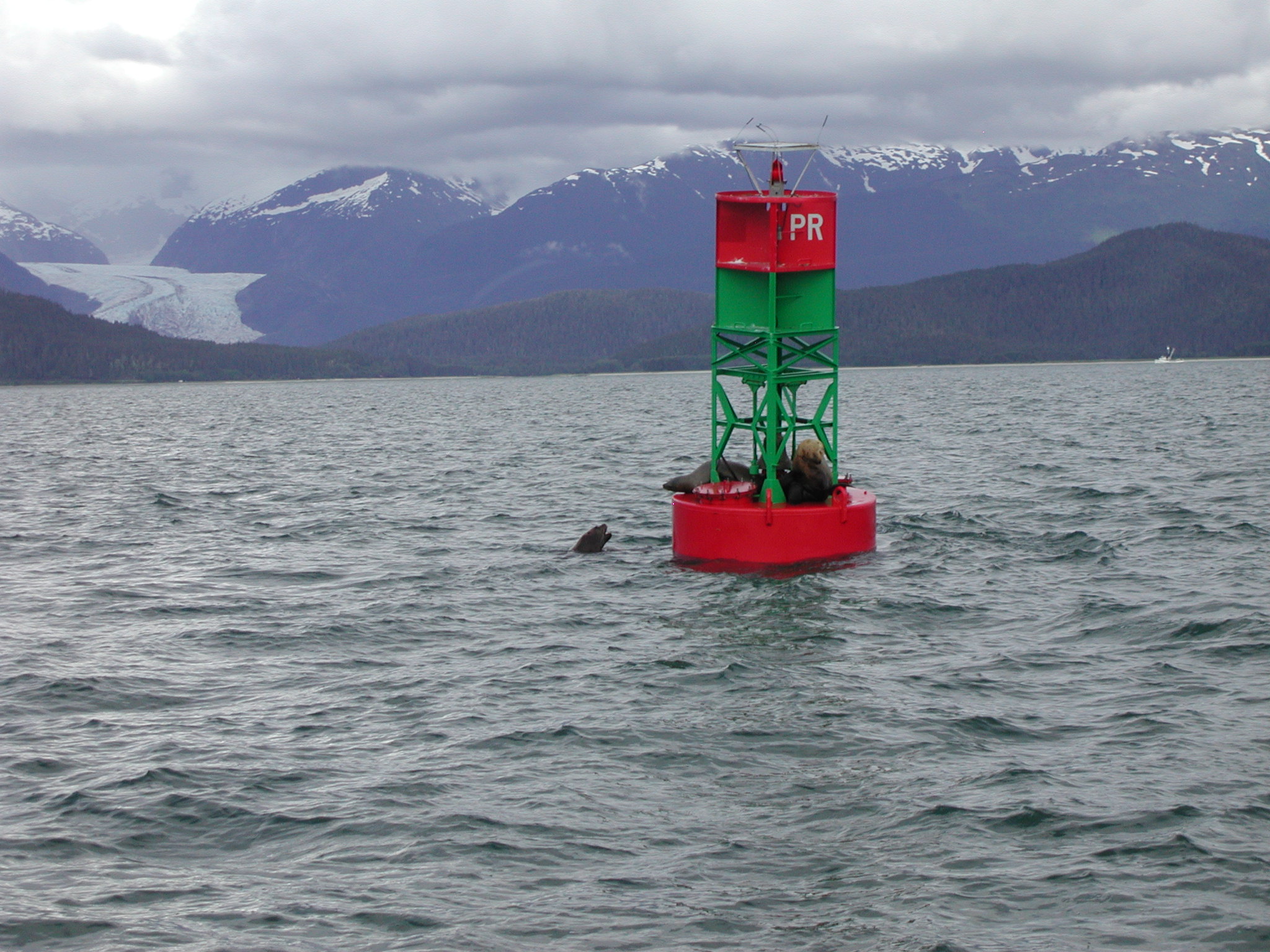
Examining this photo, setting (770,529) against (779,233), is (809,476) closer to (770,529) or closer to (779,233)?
(770,529)

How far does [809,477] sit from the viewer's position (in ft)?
80.3

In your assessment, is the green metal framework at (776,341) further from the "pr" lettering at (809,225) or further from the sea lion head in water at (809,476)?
the "pr" lettering at (809,225)

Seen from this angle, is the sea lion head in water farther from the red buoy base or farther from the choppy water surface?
the choppy water surface

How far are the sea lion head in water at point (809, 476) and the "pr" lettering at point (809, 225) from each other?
3.50 meters

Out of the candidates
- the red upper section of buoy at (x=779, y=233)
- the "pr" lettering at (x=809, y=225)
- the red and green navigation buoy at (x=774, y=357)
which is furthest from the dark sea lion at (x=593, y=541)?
the "pr" lettering at (x=809, y=225)

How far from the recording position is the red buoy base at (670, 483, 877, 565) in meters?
23.8

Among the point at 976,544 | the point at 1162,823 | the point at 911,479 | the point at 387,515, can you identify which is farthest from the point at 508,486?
the point at 1162,823

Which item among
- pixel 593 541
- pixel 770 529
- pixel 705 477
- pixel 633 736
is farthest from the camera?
pixel 593 541

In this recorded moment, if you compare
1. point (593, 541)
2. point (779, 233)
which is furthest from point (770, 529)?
point (593, 541)

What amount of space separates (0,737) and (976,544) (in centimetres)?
1834

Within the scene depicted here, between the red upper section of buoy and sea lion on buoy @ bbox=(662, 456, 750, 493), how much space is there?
12.3 feet

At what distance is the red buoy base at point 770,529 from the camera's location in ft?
77.9

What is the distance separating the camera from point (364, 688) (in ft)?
57.4

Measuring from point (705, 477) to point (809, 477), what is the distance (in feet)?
7.57
